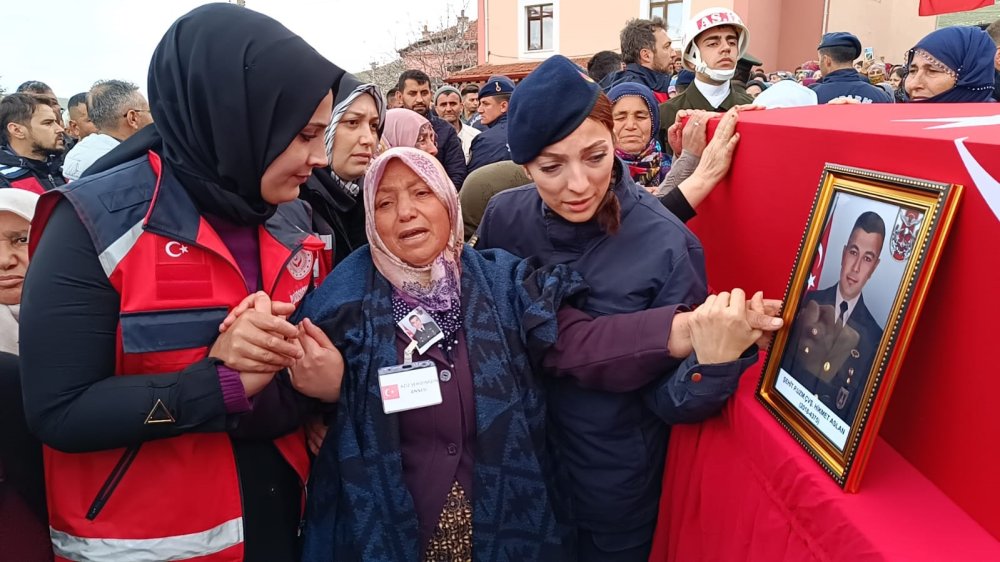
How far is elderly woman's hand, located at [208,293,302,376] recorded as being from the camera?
127 cm

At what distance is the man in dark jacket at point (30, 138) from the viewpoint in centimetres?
486

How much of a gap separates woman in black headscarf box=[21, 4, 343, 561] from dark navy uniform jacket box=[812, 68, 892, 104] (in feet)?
12.8

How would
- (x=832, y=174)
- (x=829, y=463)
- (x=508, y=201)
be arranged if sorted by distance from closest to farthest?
1. (x=829, y=463)
2. (x=832, y=174)
3. (x=508, y=201)

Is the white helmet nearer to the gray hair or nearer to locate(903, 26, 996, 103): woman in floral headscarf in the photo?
locate(903, 26, 996, 103): woman in floral headscarf

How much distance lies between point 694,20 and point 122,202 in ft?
10.3

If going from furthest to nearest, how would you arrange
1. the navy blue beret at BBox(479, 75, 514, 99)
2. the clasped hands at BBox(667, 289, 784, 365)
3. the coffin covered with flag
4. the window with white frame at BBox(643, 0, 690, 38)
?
the window with white frame at BBox(643, 0, 690, 38), the navy blue beret at BBox(479, 75, 514, 99), the clasped hands at BBox(667, 289, 784, 365), the coffin covered with flag

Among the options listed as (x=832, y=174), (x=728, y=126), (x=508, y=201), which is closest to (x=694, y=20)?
(x=728, y=126)

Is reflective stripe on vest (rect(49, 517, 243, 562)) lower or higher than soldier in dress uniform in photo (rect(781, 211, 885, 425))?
lower

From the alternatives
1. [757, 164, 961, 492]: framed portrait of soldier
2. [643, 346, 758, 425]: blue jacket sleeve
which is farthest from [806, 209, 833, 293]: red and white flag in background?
[643, 346, 758, 425]: blue jacket sleeve

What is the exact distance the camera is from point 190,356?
136 cm

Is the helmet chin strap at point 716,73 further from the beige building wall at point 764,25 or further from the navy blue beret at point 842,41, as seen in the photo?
the beige building wall at point 764,25

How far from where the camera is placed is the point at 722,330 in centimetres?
133

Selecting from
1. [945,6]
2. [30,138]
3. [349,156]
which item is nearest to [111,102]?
[30,138]

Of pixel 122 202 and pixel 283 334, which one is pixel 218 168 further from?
pixel 283 334
